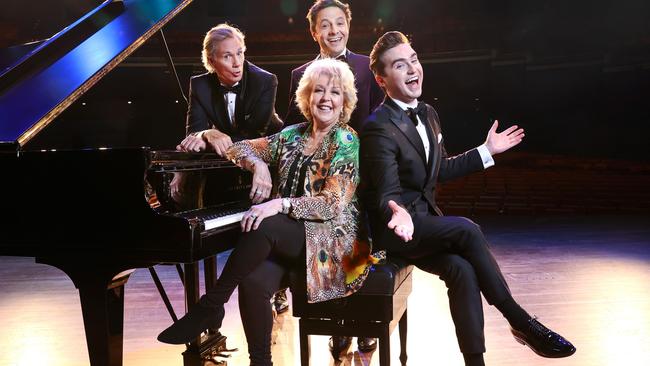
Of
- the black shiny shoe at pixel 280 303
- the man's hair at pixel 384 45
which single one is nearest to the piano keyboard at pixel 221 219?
the man's hair at pixel 384 45

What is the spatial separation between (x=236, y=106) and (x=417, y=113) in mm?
960

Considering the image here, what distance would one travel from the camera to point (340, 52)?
305cm

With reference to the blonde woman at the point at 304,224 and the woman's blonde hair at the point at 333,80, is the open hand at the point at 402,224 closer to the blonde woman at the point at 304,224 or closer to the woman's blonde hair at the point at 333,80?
the blonde woman at the point at 304,224

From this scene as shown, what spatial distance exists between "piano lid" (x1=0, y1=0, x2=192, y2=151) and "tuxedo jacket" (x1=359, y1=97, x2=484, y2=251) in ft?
3.70

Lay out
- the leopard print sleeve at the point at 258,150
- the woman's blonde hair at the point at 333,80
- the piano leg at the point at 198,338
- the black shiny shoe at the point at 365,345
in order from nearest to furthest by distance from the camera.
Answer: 1. the woman's blonde hair at the point at 333,80
2. the leopard print sleeve at the point at 258,150
3. the piano leg at the point at 198,338
4. the black shiny shoe at the point at 365,345

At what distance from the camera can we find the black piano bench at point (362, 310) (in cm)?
222

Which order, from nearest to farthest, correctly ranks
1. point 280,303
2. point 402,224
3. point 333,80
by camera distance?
point 402,224
point 333,80
point 280,303

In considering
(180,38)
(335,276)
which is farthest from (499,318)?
(180,38)

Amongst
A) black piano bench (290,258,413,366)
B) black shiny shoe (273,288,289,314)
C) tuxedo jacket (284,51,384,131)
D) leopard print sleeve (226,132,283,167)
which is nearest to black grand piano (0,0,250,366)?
leopard print sleeve (226,132,283,167)

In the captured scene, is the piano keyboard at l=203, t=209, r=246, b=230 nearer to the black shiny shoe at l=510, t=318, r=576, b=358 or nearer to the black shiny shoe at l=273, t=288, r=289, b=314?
the black shiny shoe at l=510, t=318, r=576, b=358

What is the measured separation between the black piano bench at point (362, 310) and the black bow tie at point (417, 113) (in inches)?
23.4

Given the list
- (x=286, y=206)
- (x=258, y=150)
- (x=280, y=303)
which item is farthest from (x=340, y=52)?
(x=280, y=303)

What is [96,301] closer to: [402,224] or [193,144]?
[193,144]

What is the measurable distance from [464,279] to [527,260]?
12.2 feet
